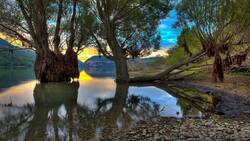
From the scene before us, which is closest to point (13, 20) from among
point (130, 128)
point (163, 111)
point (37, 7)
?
point (37, 7)

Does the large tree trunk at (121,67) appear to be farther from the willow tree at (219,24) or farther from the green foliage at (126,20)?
the willow tree at (219,24)

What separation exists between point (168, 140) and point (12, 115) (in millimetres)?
11316

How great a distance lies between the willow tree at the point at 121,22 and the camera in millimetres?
39719

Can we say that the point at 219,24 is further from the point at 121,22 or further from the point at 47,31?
the point at 47,31

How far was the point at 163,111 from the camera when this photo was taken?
20078mm

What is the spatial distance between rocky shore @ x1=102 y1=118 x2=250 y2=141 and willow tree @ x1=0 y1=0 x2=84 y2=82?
86.5ft

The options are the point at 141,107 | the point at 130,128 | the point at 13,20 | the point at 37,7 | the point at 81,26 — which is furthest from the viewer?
the point at 81,26

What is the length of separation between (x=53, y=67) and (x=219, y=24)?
2327 centimetres

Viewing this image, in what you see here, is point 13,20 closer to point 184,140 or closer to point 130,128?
point 130,128

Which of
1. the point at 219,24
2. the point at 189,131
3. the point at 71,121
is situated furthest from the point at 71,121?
the point at 219,24

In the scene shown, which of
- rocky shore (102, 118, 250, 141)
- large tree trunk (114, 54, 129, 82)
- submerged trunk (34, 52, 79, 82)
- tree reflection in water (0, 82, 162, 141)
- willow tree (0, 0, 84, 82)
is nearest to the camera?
rocky shore (102, 118, 250, 141)

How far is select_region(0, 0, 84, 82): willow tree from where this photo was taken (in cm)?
3906

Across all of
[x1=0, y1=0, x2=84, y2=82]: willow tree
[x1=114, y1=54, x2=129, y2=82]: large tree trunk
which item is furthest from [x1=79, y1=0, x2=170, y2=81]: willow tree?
[x1=0, y1=0, x2=84, y2=82]: willow tree

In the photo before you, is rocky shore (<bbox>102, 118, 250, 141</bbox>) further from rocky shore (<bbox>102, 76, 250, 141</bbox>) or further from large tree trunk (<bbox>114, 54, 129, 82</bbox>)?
large tree trunk (<bbox>114, 54, 129, 82</bbox>)
